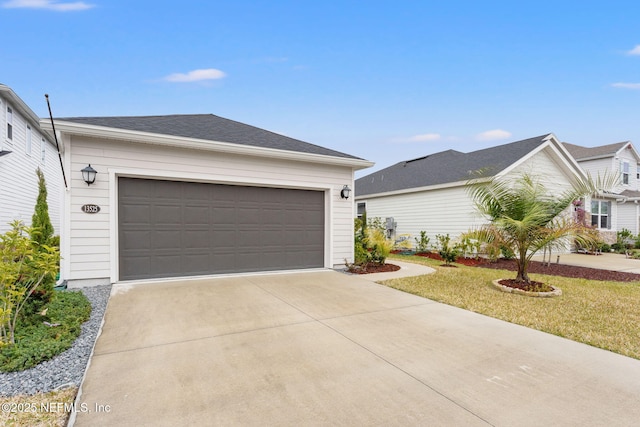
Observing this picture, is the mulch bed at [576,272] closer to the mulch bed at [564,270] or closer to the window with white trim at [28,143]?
the mulch bed at [564,270]

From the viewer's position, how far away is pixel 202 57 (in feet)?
34.1

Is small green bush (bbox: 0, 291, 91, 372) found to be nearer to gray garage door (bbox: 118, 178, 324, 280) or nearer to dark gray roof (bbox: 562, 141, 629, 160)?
gray garage door (bbox: 118, 178, 324, 280)

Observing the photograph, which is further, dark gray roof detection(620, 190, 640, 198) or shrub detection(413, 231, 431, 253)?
dark gray roof detection(620, 190, 640, 198)


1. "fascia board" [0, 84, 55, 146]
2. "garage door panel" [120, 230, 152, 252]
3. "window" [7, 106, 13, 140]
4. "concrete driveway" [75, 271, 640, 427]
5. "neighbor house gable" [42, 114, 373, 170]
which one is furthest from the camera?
"window" [7, 106, 13, 140]

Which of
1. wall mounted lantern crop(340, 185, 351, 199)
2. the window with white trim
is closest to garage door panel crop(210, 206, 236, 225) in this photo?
wall mounted lantern crop(340, 185, 351, 199)

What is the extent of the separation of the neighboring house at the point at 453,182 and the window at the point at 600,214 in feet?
11.5

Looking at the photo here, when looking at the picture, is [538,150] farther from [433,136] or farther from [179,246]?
[433,136]

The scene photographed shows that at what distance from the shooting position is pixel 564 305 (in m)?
4.91

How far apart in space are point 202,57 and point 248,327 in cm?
1011

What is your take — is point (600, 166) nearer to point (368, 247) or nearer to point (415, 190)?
point (415, 190)

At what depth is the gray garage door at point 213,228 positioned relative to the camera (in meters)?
6.15

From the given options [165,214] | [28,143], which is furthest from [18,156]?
[165,214]

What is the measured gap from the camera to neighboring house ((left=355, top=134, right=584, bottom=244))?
11.6 meters

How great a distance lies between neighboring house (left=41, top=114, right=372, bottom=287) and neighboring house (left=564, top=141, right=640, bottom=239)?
578 inches
